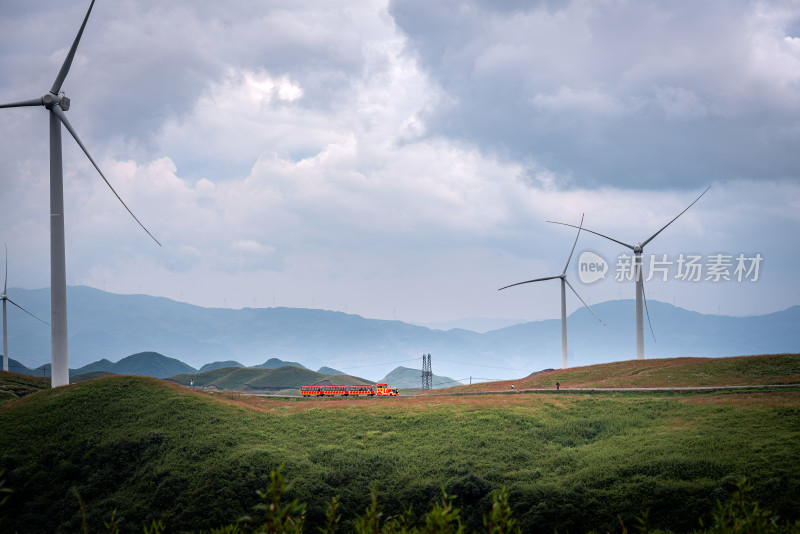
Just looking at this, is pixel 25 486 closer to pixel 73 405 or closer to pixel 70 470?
pixel 70 470

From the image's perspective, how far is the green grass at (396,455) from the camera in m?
40.9

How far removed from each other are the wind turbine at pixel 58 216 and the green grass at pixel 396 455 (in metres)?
5.50

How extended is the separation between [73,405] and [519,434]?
52236 mm

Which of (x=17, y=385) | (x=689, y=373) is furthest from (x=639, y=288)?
(x=17, y=385)

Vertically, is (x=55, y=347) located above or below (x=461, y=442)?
above

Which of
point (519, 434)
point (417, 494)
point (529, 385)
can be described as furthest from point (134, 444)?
point (529, 385)

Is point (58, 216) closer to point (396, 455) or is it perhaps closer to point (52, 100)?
point (52, 100)

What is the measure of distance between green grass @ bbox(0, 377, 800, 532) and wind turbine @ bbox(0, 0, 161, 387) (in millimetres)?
5495

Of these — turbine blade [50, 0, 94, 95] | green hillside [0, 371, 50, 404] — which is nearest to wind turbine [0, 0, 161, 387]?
turbine blade [50, 0, 94, 95]

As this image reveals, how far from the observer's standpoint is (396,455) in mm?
54656

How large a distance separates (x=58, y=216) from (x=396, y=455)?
5247 cm

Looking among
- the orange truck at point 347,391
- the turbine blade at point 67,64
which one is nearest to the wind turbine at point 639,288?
the orange truck at point 347,391

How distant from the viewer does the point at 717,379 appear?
77.5 metres

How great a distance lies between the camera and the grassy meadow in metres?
40.8
